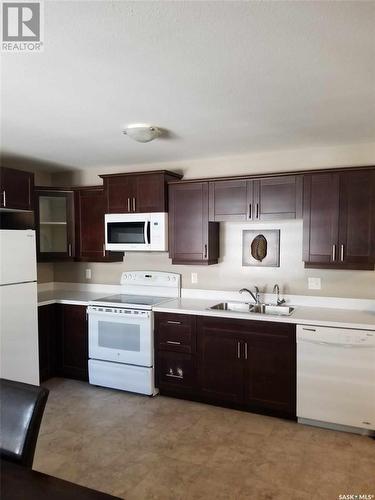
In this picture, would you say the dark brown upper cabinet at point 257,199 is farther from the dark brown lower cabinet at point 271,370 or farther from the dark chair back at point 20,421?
the dark chair back at point 20,421

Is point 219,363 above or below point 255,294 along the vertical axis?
below

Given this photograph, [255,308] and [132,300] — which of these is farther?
[132,300]

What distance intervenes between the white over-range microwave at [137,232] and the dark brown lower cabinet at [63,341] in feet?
2.59

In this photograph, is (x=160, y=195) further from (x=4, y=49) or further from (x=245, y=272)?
(x=4, y=49)

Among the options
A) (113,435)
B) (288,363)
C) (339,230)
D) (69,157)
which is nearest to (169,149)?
(69,157)

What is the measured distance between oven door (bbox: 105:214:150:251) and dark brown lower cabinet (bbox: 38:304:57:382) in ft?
3.07

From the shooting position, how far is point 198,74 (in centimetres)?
194

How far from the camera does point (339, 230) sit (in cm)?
316

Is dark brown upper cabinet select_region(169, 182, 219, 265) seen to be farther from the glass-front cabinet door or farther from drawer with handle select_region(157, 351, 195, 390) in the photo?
the glass-front cabinet door

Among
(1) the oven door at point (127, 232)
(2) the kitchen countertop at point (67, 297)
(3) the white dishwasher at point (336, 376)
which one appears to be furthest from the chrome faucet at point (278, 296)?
(2) the kitchen countertop at point (67, 297)

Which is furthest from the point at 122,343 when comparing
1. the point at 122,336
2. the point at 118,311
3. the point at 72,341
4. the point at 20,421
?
the point at 20,421

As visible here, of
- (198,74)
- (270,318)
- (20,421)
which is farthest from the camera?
(270,318)

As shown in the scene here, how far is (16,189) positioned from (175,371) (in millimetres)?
2352

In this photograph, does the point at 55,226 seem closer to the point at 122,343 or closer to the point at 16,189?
the point at 16,189
